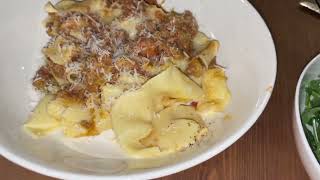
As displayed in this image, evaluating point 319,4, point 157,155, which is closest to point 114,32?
point 157,155

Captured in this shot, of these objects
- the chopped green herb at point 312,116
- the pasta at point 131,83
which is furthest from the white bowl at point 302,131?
the pasta at point 131,83

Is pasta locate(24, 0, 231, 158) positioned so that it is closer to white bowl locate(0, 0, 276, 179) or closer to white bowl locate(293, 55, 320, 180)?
white bowl locate(0, 0, 276, 179)

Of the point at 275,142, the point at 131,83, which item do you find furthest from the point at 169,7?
the point at 275,142

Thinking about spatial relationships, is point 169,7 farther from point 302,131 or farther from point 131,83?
point 302,131

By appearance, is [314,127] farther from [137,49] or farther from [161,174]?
[137,49]

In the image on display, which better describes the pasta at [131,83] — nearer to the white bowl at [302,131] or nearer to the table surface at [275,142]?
the table surface at [275,142]

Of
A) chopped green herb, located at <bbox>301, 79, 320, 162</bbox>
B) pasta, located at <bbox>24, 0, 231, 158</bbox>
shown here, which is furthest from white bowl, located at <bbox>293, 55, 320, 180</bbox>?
pasta, located at <bbox>24, 0, 231, 158</bbox>
